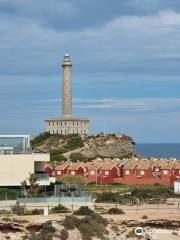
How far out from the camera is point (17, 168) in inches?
2154

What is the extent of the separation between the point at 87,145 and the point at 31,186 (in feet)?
246

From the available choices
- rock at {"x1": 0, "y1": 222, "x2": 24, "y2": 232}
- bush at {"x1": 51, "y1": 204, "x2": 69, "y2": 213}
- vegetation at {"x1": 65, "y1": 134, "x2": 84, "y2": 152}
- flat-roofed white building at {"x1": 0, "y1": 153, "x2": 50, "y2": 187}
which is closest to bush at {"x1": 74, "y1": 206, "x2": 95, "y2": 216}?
bush at {"x1": 51, "y1": 204, "x2": 69, "y2": 213}

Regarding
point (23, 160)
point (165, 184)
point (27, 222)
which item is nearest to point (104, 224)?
point (27, 222)

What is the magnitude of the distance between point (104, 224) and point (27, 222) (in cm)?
470

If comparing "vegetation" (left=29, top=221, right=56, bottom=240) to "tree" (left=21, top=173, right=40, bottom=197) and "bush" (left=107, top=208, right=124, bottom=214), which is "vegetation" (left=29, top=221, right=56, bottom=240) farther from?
"tree" (left=21, top=173, right=40, bottom=197)

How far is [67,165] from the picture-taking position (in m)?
88.0

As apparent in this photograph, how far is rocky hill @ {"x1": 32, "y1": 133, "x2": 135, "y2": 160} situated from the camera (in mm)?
125062

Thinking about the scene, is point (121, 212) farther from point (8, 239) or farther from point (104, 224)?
point (8, 239)

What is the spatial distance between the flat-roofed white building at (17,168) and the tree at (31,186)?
4.39 ft

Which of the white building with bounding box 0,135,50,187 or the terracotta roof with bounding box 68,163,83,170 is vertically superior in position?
the terracotta roof with bounding box 68,163,83,170

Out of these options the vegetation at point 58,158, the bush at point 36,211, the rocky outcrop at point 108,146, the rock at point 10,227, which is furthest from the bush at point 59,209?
the rocky outcrop at point 108,146

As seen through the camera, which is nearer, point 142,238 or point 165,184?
point 142,238

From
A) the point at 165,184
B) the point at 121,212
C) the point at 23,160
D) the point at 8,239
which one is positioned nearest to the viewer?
the point at 8,239

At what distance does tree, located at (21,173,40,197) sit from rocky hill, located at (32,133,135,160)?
214 ft
